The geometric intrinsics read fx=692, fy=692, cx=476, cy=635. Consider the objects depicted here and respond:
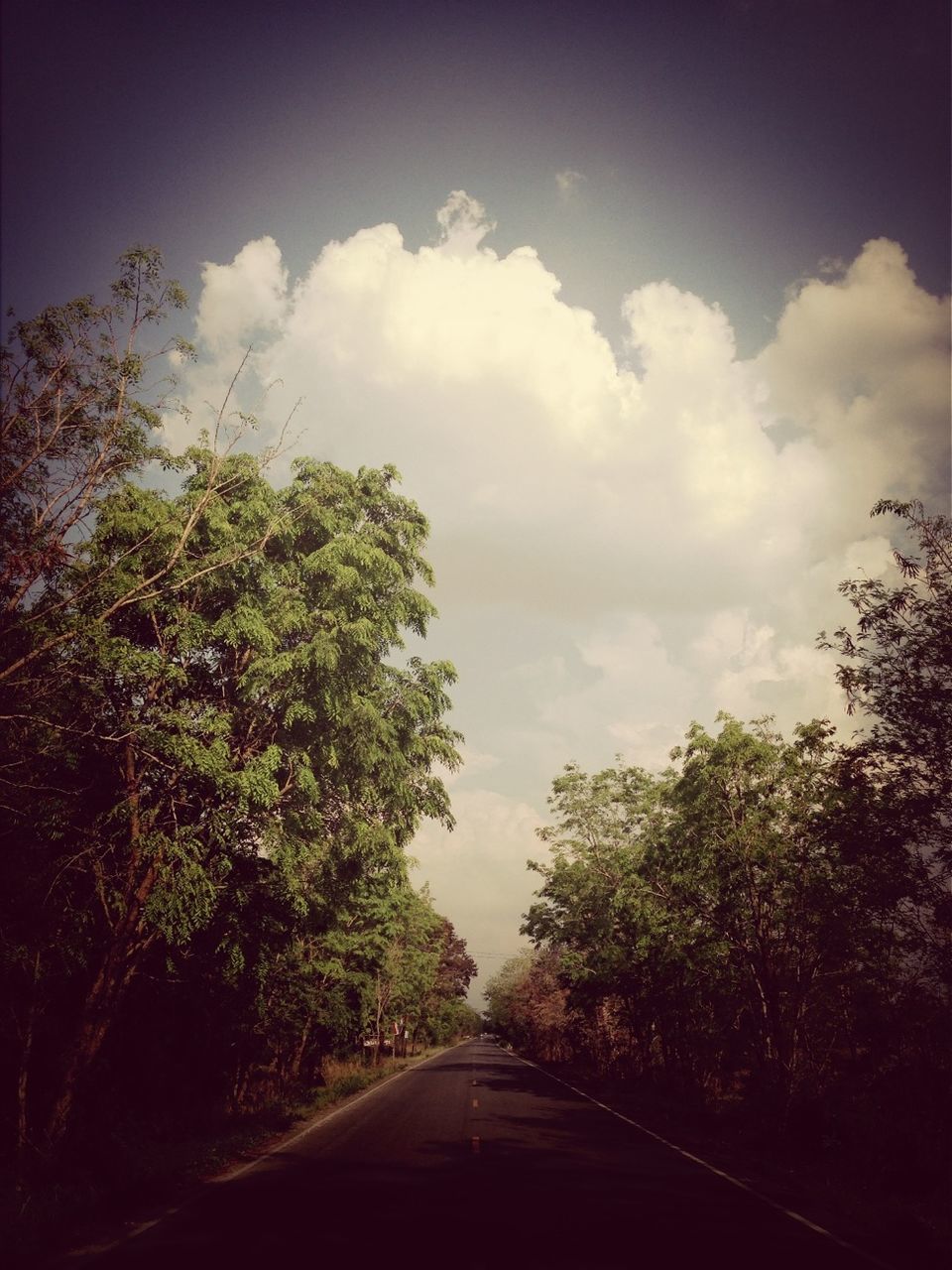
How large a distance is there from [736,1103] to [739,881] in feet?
30.9

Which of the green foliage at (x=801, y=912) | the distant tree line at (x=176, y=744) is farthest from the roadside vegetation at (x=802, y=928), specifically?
the distant tree line at (x=176, y=744)

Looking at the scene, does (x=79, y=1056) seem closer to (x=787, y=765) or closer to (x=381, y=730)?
(x=381, y=730)

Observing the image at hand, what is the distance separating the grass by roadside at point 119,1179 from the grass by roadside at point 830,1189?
8.11 m

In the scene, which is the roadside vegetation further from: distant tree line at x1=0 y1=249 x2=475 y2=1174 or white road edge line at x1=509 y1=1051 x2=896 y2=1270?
distant tree line at x1=0 y1=249 x2=475 y2=1174

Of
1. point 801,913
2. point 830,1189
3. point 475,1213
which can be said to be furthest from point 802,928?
point 475,1213

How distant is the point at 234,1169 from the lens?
1062 centimetres

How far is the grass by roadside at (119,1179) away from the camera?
7.11 metres

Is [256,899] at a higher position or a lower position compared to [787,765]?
lower

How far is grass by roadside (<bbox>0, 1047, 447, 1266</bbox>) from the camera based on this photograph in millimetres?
7113

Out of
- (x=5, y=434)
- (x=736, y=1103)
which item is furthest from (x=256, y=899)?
(x=736, y=1103)

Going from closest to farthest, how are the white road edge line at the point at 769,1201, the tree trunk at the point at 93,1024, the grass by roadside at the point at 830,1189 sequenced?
the white road edge line at the point at 769,1201 → the grass by roadside at the point at 830,1189 → the tree trunk at the point at 93,1024

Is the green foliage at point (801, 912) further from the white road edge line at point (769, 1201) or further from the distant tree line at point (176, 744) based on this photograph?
the distant tree line at point (176, 744)

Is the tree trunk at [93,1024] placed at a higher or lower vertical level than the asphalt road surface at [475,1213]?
higher

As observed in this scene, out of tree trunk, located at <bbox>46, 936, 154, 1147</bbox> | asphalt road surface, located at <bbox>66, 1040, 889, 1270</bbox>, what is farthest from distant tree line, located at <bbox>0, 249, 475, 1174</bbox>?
asphalt road surface, located at <bbox>66, 1040, 889, 1270</bbox>
